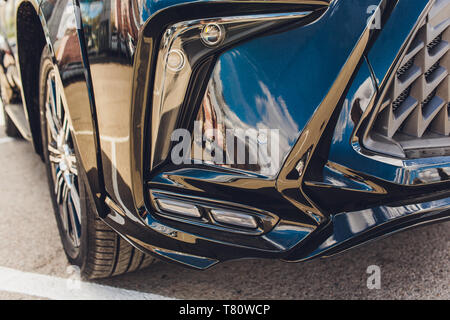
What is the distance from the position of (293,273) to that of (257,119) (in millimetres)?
876

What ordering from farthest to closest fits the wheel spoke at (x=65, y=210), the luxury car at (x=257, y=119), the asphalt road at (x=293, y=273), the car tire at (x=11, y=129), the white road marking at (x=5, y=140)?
1. the white road marking at (x=5, y=140)
2. the car tire at (x=11, y=129)
3. the wheel spoke at (x=65, y=210)
4. the asphalt road at (x=293, y=273)
5. the luxury car at (x=257, y=119)

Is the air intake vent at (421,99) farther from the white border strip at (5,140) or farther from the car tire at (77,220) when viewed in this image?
the white border strip at (5,140)

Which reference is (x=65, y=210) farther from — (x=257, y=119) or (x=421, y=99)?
(x=421, y=99)

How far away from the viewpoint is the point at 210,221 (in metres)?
1.21

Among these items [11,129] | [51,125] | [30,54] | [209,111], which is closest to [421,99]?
[209,111]

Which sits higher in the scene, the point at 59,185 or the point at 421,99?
the point at 421,99

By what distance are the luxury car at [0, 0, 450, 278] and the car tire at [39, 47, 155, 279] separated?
0.48ft

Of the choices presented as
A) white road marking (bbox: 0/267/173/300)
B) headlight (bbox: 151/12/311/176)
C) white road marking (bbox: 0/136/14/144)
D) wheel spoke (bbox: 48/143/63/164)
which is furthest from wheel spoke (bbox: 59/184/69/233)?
white road marking (bbox: 0/136/14/144)

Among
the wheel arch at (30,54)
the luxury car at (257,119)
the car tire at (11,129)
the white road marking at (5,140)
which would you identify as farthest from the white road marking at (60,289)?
the white road marking at (5,140)

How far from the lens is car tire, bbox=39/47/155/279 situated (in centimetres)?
147

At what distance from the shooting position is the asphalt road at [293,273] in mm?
1602

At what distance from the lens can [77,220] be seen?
1720mm

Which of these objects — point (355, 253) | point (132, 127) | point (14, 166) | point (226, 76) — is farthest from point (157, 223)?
point (14, 166)

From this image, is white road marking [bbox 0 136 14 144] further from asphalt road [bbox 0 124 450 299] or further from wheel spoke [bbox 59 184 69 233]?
wheel spoke [bbox 59 184 69 233]
